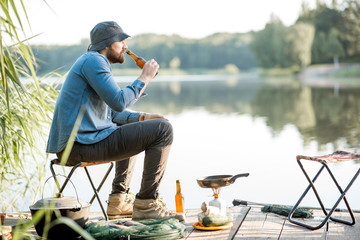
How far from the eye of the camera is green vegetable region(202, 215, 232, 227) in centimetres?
258

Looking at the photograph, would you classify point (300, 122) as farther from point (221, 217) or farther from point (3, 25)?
point (3, 25)

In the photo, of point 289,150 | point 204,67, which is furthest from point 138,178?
point 204,67

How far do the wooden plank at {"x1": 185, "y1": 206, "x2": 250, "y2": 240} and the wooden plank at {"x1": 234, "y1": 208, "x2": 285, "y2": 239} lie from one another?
1.3 inches

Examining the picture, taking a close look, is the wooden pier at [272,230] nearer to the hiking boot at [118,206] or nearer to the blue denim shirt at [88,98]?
the hiking boot at [118,206]

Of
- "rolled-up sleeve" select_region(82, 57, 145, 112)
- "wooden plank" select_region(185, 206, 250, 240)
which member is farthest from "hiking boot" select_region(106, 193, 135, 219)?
"rolled-up sleeve" select_region(82, 57, 145, 112)

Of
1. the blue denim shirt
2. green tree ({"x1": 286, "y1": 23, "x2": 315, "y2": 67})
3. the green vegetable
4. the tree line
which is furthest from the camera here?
the tree line

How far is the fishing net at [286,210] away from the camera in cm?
280

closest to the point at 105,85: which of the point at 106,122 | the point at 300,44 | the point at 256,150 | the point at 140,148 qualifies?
the point at 106,122

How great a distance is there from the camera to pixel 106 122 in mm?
2639

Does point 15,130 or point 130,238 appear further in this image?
point 15,130

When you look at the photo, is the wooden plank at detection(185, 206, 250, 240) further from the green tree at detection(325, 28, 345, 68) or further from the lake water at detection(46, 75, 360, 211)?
the green tree at detection(325, 28, 345, 68)

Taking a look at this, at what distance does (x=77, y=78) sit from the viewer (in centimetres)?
253

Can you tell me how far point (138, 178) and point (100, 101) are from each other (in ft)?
9.71

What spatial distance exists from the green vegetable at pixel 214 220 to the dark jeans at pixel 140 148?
11.8 inches
